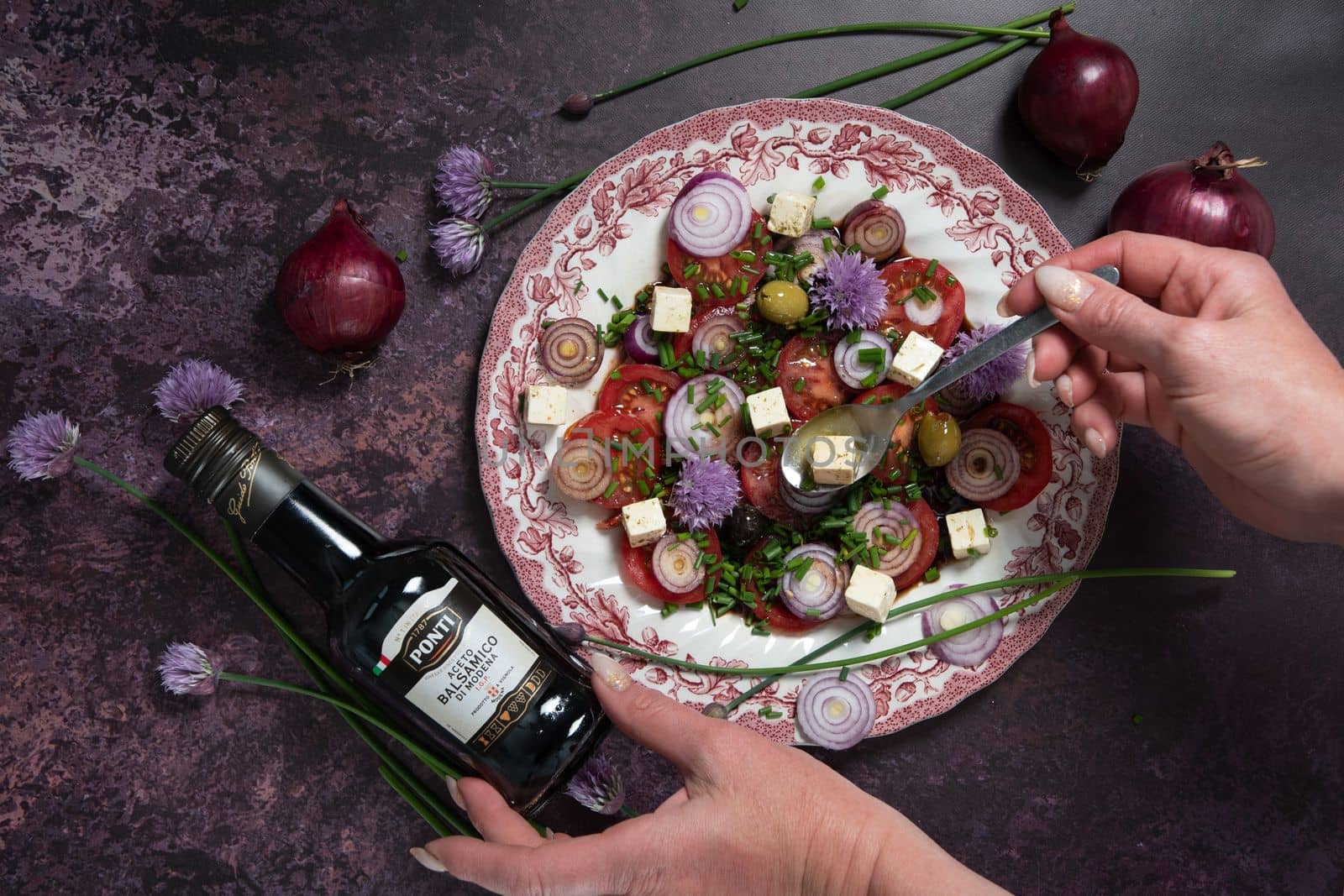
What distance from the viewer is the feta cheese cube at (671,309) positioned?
1499mm

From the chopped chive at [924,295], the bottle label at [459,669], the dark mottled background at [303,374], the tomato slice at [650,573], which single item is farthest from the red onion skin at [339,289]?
the chopped chive at [924,295]

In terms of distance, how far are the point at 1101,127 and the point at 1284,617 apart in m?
1.08

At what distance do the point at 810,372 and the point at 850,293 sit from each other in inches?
6.6

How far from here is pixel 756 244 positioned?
155 centimetres

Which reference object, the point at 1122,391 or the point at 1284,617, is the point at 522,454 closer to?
the point at 1122,391

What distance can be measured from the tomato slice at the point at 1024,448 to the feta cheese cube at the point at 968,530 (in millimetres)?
54

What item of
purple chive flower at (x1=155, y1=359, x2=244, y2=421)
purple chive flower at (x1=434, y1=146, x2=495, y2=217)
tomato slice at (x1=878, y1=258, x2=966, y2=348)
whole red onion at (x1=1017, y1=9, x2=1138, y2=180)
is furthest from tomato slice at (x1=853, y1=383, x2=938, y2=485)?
purple chive flower at (x1=155, y1=359, x2=244, y2=421)

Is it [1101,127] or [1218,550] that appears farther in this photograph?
[1218,550]

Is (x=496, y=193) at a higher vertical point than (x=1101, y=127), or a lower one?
lower

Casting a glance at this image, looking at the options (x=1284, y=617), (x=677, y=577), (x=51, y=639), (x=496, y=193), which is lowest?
(x=51, y=639)

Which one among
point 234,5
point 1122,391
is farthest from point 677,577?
point 234,5

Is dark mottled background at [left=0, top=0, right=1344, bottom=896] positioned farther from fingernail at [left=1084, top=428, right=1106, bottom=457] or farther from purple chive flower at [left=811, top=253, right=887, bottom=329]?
purple chive flower at [left=811, top=253, right=887, bottom=329]

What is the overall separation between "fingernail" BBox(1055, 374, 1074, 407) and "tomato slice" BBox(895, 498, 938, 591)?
0.31 metres

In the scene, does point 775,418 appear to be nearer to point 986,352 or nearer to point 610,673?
point 986,352
